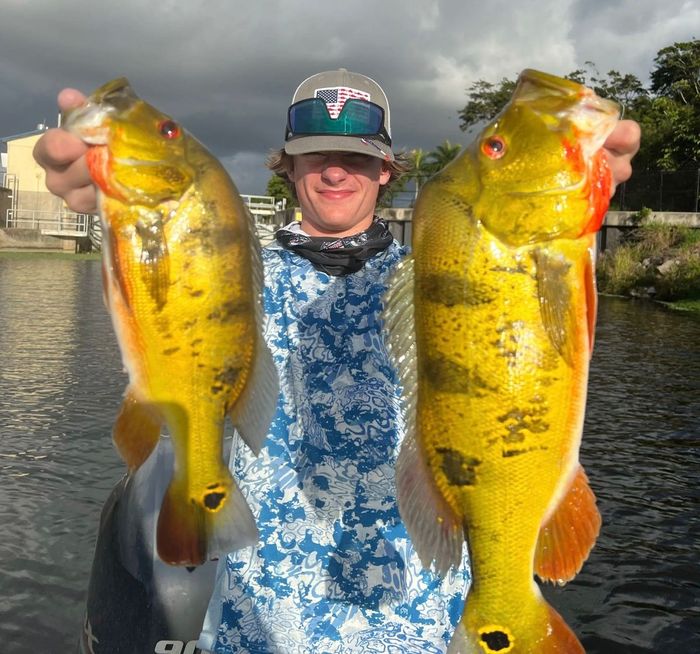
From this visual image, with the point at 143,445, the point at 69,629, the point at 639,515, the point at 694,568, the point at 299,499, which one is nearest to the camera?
the point at 143,445

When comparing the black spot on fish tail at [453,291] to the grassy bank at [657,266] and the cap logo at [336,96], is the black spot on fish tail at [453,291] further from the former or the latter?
the grassy bank at [657,266]

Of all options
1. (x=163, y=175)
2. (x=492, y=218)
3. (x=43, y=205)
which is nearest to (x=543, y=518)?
(x=492, y=218)

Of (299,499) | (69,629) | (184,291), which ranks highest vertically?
(184,291)

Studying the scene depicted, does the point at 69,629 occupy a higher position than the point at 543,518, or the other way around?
the point at 543,518

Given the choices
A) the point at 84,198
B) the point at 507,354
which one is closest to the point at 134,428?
the point at 84,198

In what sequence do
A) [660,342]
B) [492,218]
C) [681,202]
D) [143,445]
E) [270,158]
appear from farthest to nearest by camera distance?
[681,202] → [660,342] → [270,158] → [143,445] → [492,218]

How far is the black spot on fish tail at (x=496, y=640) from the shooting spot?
2404mm

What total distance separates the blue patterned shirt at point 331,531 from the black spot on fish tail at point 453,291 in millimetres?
1037

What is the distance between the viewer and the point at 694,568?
7664 millimetres

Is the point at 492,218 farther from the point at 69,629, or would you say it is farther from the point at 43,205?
the point at 43,205

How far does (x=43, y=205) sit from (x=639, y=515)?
6229 cm

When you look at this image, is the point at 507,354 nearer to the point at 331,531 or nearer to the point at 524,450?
the point at 524,450

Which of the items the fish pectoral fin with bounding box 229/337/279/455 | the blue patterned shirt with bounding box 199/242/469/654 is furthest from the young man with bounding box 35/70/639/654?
the fish pectoral fin with bounding box 229/337/279/455

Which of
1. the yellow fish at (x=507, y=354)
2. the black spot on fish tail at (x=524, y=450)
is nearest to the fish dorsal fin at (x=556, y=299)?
the yellow fish at (x=507, y=354)
